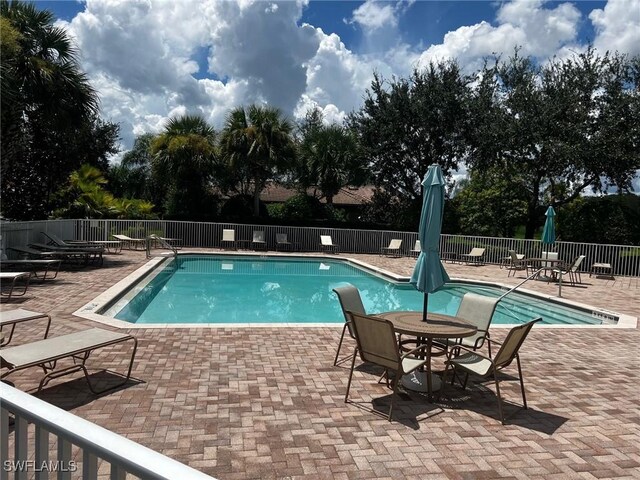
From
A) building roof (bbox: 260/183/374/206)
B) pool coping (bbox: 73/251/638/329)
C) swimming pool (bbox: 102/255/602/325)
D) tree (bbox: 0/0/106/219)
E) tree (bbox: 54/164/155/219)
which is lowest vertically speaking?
swimming pool (bbox: 102/255/602/325)

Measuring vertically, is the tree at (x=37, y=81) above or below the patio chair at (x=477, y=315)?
above

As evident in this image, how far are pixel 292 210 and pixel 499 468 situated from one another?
2104cm

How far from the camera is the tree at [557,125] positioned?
19.6 m

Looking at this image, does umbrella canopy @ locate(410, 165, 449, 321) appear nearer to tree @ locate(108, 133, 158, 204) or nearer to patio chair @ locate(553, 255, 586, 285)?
patio chair @ locate(553, 255, 586, 285)

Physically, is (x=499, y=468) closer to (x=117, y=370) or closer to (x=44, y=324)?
(x=117, y=370)

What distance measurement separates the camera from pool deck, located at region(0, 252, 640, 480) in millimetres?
3244

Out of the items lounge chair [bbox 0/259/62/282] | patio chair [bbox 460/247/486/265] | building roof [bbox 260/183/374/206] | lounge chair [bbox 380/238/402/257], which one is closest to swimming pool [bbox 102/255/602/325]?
lounge chair [bbox 0/259/62/282]

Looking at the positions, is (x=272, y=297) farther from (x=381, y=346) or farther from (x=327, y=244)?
(x=327, y=244)

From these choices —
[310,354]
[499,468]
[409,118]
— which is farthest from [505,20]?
[499,468]

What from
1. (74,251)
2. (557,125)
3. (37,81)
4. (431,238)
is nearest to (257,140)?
(37,81)

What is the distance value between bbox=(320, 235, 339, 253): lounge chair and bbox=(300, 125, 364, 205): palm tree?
4.28 meters

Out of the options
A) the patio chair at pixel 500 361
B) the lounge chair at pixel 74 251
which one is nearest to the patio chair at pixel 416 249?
the lounge chair at pixel 74 251

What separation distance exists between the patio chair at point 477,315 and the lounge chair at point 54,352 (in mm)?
3683

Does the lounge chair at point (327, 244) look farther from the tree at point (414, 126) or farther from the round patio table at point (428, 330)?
the round patio table at point (428, 330)
